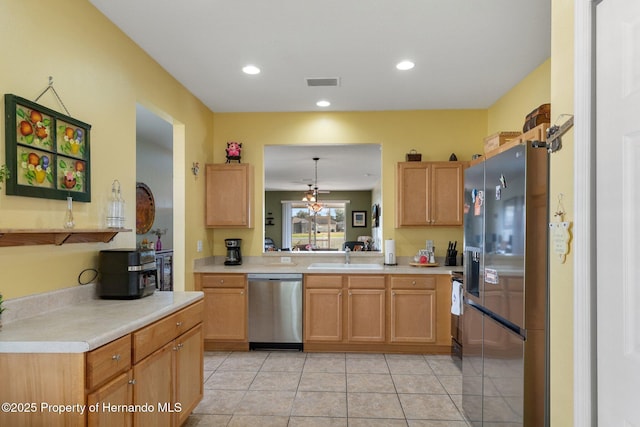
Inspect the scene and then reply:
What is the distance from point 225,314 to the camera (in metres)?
4.14

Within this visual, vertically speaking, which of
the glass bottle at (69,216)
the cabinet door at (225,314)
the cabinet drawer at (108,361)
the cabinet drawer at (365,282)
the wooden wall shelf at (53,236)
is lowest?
the cabinet door at (225,314)

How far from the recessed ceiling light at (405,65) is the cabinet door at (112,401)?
2958 mm

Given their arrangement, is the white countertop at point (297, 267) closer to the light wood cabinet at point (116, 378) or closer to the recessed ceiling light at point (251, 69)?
the light wood cabinet at point (116, 378)

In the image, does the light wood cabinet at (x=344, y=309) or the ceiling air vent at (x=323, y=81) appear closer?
the ceiling air vent at (x=323, y=81)

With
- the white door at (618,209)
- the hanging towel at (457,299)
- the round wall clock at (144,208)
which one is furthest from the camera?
the round wall clock at (144,208)

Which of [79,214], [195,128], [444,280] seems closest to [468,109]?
[444,280]

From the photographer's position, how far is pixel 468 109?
4.54 m

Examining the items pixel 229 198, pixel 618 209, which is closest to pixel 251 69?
pixel 229 198

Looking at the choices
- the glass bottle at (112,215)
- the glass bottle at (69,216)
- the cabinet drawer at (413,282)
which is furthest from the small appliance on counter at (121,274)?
the cabinet drawer at (413,282)

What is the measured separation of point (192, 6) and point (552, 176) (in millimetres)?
2267

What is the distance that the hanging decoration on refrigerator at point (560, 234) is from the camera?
137 cm

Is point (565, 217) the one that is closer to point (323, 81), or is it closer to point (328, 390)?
point (328, 390)

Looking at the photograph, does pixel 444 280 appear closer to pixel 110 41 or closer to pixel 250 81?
pixel 250 81

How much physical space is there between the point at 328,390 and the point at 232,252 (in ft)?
6.47
